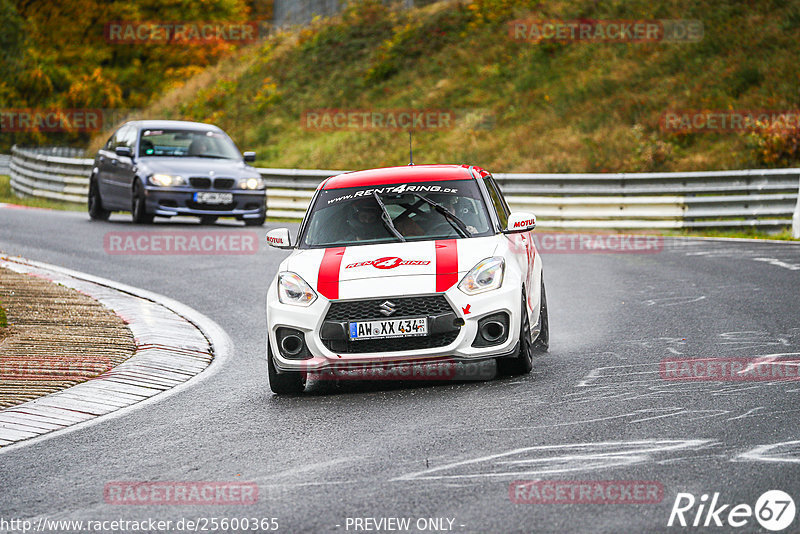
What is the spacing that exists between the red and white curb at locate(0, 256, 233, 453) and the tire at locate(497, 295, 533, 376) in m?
2.37

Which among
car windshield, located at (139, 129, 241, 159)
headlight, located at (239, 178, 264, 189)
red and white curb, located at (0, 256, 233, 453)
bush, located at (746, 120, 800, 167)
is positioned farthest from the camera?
bush, located at (746, 120, 800, 167)

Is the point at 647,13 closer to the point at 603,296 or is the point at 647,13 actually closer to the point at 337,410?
the point at 603,296

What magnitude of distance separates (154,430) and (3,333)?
11.5 feet

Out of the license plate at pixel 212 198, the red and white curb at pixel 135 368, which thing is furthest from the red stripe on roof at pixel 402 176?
the license plate at pixel 212 198

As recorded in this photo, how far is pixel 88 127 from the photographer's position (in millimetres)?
54250

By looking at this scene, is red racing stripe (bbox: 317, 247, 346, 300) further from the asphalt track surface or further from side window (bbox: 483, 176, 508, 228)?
side window (bbox: 483, 176, 508, 228)

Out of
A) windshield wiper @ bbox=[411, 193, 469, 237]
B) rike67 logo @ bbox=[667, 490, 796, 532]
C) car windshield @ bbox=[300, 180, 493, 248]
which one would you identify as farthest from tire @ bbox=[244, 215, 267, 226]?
rike67 logo @ bbox=[667, 490, 796, 532]

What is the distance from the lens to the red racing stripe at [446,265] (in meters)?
8.02

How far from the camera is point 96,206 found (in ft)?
72.4

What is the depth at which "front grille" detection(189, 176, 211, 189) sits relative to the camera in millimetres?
20172

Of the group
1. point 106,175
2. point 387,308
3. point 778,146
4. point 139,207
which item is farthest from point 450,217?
point 778,146

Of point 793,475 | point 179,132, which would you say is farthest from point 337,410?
point 179,132

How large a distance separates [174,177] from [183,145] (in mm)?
1543

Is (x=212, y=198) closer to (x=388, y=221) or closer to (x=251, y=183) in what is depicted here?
(x=251, y=183)
